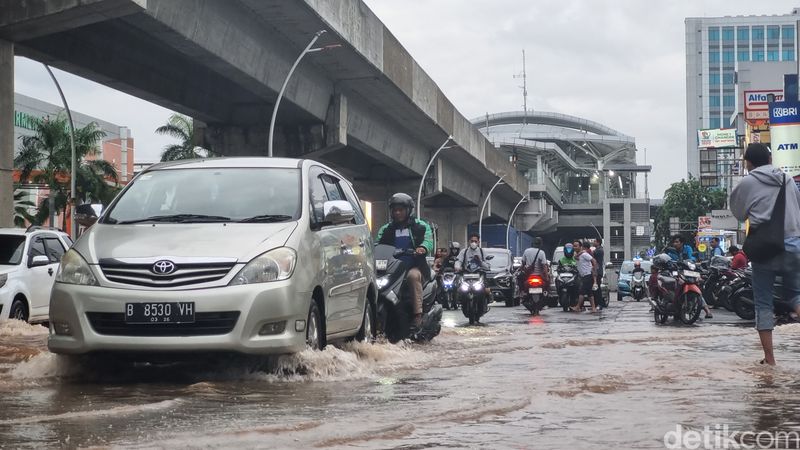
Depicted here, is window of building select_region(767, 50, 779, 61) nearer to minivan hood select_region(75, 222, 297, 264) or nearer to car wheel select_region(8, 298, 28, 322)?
car wheel select_region(8, 298, 28, 322)

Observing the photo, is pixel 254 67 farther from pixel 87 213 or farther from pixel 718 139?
pixel 718 139

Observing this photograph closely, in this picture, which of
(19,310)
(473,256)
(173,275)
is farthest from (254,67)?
(173,275)

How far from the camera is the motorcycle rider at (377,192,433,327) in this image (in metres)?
12.7

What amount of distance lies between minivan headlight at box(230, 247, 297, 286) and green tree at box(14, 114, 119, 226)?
201 feet

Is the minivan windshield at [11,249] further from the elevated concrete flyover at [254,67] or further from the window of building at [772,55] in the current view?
the window of building at [772,55]

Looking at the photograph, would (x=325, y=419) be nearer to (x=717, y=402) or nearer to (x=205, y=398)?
(x=205, y=398)

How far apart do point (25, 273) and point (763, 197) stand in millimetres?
10575

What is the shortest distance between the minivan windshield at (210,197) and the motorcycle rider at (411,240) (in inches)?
127

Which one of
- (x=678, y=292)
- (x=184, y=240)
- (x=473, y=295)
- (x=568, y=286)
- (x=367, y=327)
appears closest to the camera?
(x=184, y=240)

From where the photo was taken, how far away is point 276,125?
1395 inches

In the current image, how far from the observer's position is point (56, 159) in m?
68.5

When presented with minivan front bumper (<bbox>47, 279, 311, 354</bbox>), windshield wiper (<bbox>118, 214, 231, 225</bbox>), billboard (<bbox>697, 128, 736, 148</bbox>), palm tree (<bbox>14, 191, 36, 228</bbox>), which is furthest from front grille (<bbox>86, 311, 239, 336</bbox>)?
billboard (<bbox>697, 128, 736, 148</bbox>)

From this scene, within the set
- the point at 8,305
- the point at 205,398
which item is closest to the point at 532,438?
the point at 205,398

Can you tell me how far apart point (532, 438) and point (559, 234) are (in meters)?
126
